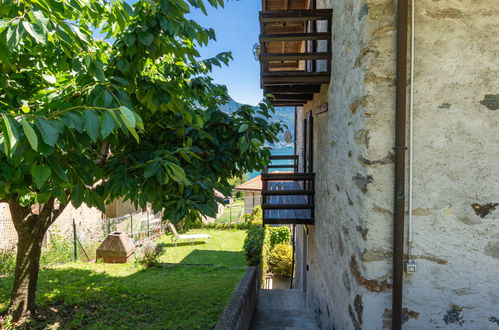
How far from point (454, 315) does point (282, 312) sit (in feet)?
12.3

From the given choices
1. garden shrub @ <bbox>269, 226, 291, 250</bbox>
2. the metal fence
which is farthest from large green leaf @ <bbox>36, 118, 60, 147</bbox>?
garden shrub @ <bbox>269, 226, 291, 250</bbox>

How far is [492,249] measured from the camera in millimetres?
Result: 2234

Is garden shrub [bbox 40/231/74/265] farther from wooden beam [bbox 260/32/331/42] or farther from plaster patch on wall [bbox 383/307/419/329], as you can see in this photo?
plaster patch on wall [bbox 383/307/419/329]

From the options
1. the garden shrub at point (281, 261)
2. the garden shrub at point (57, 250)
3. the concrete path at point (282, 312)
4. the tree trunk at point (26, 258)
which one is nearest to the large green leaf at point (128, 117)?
the tree trunk at point (26, 258)

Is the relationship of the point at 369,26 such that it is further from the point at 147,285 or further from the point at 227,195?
the point at 147,285

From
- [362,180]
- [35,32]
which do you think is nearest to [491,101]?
[362,180]

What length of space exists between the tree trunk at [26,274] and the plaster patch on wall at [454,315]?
4.43 metres

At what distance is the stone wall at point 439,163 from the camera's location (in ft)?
7.21

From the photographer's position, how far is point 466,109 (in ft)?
7.24

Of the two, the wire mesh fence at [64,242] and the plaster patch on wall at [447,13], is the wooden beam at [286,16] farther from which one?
the wire mesh fence at [64,242]

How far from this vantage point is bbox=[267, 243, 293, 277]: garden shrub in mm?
10516

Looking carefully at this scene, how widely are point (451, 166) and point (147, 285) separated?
560cm

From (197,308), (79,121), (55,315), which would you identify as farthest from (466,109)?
(55,315)

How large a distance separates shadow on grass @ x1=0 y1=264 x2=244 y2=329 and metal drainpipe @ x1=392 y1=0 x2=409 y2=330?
7.54ft
